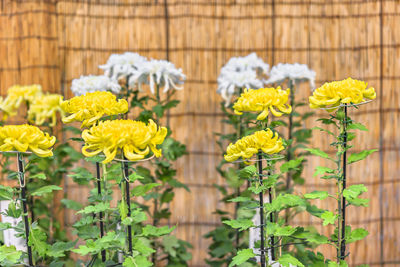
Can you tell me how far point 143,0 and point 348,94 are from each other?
136 cm

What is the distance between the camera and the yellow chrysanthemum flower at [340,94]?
1.17 meters

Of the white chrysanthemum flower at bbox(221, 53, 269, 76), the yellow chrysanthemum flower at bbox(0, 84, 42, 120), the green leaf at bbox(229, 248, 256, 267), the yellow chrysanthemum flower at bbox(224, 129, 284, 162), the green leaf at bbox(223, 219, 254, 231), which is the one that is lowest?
the green leaf at bbox(229, 248, 256, 267)

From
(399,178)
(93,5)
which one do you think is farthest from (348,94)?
(93,5)

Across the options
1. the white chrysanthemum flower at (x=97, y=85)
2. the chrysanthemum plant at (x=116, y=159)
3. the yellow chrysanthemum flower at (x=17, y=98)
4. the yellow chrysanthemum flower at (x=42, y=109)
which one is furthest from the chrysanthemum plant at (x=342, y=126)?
the yellow chrysanthemum flower at (x=17, y=98)

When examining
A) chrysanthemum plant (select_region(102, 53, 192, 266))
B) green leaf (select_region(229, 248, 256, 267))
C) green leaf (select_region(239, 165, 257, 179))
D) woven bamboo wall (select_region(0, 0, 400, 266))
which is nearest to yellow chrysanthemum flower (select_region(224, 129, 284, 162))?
green leaf (select_region(239, 165, 257, 179))

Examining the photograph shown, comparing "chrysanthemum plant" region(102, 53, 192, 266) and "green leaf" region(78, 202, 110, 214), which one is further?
"chrysanthemum plant" region(102, 53, 192, 266)

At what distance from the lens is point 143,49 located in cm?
221

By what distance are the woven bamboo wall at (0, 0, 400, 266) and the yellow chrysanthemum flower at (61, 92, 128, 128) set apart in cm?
105

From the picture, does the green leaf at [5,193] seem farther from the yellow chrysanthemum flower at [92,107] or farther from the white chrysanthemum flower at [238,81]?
the white chrysanthemum flower at [238,81]

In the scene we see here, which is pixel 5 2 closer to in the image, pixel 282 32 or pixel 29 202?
pixel 29 202

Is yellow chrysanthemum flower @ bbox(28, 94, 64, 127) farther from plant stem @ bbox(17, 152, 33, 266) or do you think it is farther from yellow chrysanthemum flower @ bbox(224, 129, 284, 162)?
yellow chrysanthemum flower @ bbox(224, 129, 284, 162)

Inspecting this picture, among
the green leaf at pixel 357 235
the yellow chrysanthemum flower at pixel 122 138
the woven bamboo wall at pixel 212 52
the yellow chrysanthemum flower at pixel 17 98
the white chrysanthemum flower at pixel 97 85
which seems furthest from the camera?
the woven bamboo wall at pixel 212 52

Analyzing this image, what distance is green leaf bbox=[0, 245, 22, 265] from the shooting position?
3.82 feet

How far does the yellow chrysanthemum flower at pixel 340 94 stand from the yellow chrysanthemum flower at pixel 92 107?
55cm
